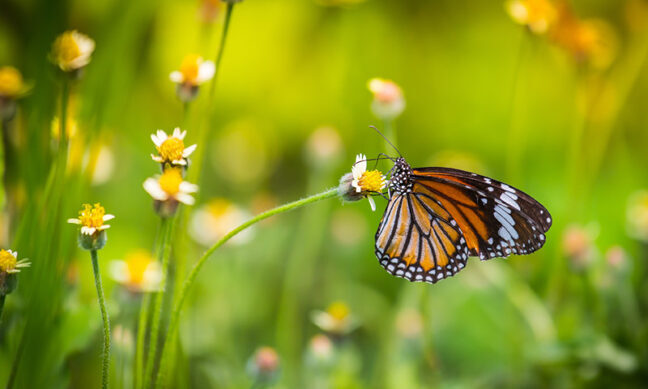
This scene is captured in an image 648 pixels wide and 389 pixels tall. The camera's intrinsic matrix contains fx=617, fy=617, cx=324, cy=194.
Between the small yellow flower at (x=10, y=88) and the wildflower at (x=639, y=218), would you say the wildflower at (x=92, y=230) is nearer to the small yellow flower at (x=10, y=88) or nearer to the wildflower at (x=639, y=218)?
the small yellow flower at (x=10, y=88)

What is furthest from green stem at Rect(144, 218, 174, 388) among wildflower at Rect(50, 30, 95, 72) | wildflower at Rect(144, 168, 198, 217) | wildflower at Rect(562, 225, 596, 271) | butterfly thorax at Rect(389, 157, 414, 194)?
wildflower at Rect(562, 225, 596, 271)

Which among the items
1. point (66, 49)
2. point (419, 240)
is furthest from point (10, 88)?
point (419, 240)

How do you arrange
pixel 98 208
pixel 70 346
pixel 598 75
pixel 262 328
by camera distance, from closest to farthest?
pixel 98 208, pixel 70 346, pixel 262 328, pixel 598 75

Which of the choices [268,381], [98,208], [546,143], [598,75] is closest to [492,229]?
[268,381]

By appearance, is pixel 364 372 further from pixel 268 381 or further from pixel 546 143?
pixel 546 143

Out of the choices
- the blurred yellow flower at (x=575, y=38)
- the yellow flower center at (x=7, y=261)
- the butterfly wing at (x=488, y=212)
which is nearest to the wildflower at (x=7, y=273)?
the yellow flower center at (x=7, y=261)

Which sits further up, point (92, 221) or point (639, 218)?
point (639, 218)

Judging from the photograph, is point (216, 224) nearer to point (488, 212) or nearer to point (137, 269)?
point (137, 269)
